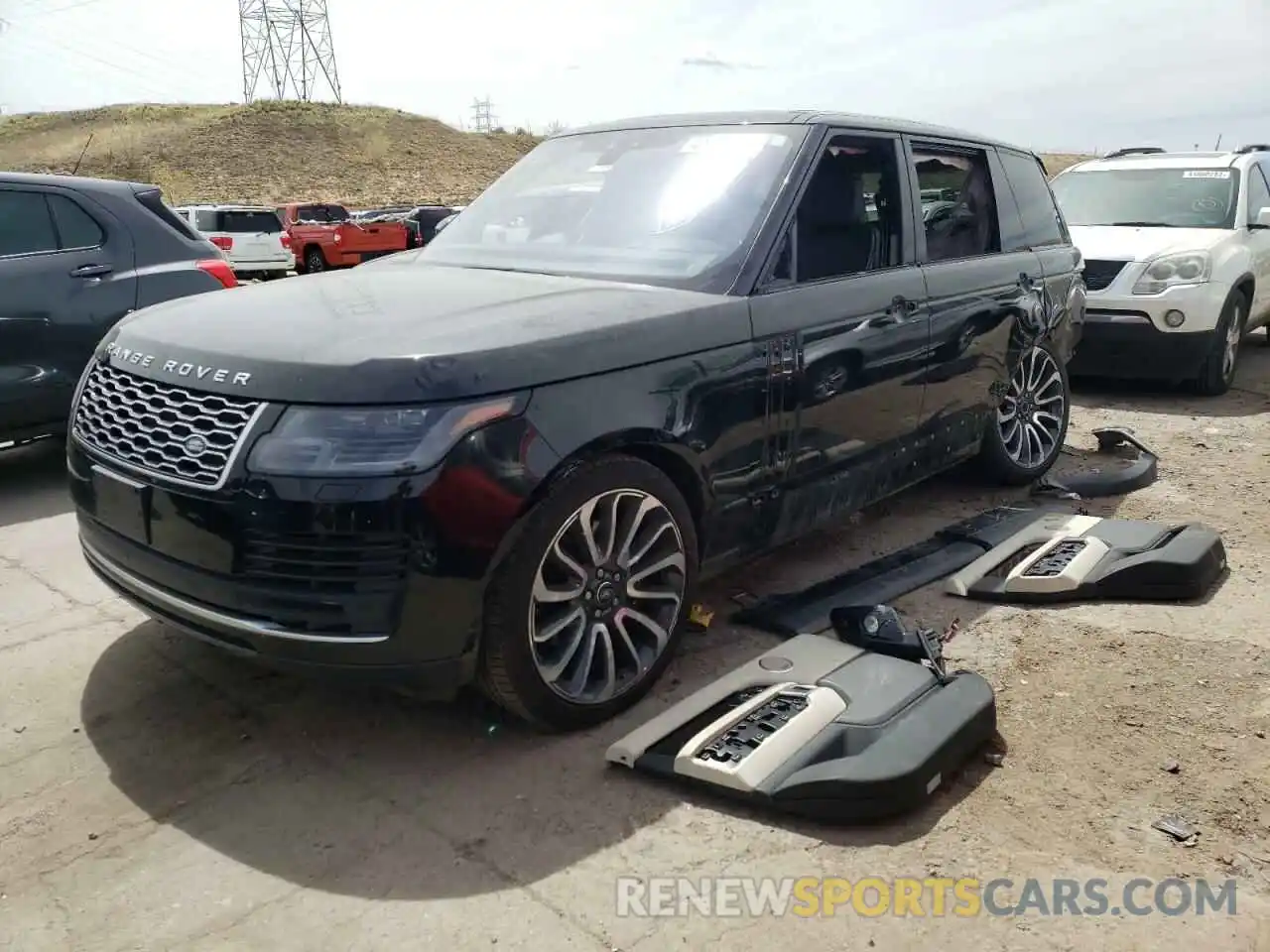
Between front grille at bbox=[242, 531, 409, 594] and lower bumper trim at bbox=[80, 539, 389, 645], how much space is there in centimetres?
12

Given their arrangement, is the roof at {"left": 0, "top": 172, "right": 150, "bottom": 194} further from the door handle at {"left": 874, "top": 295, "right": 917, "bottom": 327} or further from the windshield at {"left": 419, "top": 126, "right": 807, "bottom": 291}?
Result: the door handle at {"left": 874, "top": 295, "right": 917, "bottom": 327}

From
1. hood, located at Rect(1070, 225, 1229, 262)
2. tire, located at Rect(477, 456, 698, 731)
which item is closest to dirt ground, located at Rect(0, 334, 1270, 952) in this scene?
tire, located at Rect(477, 456, 698, 731)

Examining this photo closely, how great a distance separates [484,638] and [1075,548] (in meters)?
2.76

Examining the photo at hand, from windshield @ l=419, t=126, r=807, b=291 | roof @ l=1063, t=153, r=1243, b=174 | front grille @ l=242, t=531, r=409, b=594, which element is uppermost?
roof @ l=1063, t=153, r=1243, b=174

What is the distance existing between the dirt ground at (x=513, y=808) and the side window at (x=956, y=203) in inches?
67.6

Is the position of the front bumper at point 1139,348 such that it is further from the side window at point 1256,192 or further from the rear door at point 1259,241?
the side window at point 1256,192

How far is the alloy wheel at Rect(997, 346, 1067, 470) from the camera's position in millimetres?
5391

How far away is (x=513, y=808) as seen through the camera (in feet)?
8.93

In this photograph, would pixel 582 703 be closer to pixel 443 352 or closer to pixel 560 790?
pixel 560 790

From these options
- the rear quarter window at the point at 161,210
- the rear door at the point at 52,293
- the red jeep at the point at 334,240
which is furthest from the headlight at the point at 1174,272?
the red jeep at the point at 334,240

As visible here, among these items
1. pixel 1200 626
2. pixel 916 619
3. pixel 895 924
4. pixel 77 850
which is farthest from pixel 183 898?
pixel 1200 626

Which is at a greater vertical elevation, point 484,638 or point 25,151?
point 25,151

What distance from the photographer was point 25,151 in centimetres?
5547

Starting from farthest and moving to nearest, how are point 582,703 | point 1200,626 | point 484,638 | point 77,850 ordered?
point 1200,626
point 582,703
point 484,638
point 77,850
